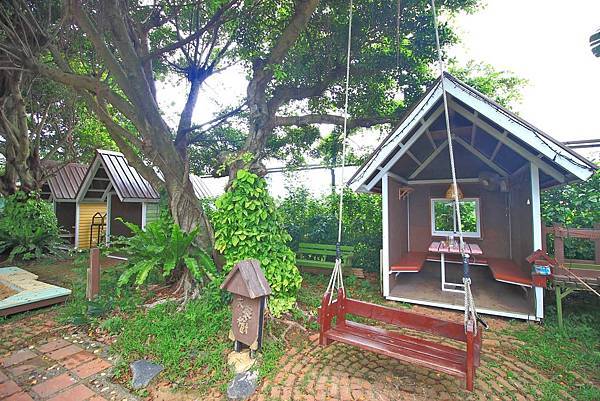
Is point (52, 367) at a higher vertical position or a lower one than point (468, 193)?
lower

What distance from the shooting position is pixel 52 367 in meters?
3.03

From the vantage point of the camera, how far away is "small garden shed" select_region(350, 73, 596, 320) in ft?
13.9

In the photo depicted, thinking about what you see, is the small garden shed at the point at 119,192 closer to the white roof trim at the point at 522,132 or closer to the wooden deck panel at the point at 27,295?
the wooden deck panel at the point at 27,295

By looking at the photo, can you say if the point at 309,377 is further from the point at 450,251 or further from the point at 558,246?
the point at 558,246

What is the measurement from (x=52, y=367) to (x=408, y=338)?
3738 millimetres

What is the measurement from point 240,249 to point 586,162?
15.4 feet

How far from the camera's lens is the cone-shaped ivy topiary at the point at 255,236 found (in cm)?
406

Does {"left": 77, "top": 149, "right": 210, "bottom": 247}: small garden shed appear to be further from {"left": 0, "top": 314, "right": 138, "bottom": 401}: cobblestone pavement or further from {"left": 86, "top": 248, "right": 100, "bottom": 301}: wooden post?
{"left": 0, "top": 314, "right": 138, "bottom": 401}: cobblestone pavement

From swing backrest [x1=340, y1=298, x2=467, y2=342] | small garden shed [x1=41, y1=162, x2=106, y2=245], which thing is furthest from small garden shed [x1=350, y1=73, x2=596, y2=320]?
small garden shed [x1=41, y1=162, x2=106, y2=245]

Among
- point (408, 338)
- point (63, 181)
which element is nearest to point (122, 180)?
point (63, 181)

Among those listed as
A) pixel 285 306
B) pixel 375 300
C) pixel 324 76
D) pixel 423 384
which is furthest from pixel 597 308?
pixel 324 76

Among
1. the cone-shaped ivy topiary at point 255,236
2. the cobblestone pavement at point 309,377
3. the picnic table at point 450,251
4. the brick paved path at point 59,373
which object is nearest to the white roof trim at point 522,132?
the picnic table at point 450,251

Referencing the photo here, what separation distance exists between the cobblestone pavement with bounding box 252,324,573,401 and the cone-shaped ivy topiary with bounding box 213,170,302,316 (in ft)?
3.18

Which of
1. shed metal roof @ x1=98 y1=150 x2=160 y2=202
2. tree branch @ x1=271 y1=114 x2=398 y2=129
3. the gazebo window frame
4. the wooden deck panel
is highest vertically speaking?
tree branch @ x1=271 y1=114 x2=398 y2=129
